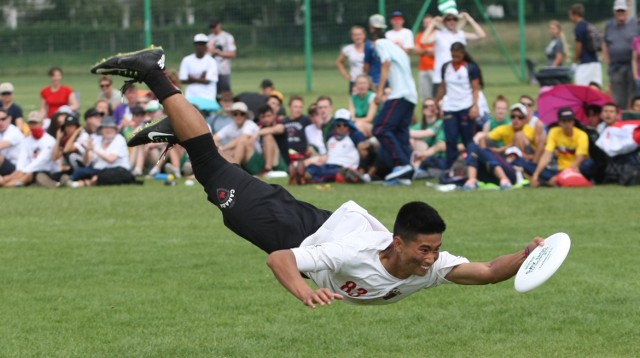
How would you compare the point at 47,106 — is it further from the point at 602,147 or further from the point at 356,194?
the point at 602,147

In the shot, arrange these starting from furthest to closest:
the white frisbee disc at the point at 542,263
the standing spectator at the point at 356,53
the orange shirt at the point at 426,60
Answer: the orange shirt at the point at 426,60 → the standing spectator at the point at 356,53 → the white frisbee disc at the point at 542,263

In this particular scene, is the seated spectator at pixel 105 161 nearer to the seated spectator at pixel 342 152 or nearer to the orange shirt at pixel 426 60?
the seated spectator at pixel 342 152

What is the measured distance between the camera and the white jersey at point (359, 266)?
6.70 metres

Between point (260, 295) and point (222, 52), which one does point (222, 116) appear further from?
point (260, 295)

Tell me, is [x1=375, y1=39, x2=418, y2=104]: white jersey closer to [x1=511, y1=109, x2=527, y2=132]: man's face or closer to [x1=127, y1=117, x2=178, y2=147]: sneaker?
[x1=511, y1=109, x2=527, y2=132]: man's face

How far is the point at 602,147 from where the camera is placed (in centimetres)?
1605

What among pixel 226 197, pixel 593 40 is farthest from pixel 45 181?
pixel 226 197

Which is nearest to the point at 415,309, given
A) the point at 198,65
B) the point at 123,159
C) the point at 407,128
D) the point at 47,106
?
the point at 407,128

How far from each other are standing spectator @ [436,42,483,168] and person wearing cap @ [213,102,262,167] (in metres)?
3.16

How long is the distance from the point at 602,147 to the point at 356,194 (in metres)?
3.44

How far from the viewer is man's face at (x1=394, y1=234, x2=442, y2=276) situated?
21.5 feet

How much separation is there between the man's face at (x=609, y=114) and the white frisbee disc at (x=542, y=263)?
10.1 metres

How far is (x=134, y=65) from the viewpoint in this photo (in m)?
8.70

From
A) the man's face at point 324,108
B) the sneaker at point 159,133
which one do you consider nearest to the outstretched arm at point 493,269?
the sneaker at point 159,133
